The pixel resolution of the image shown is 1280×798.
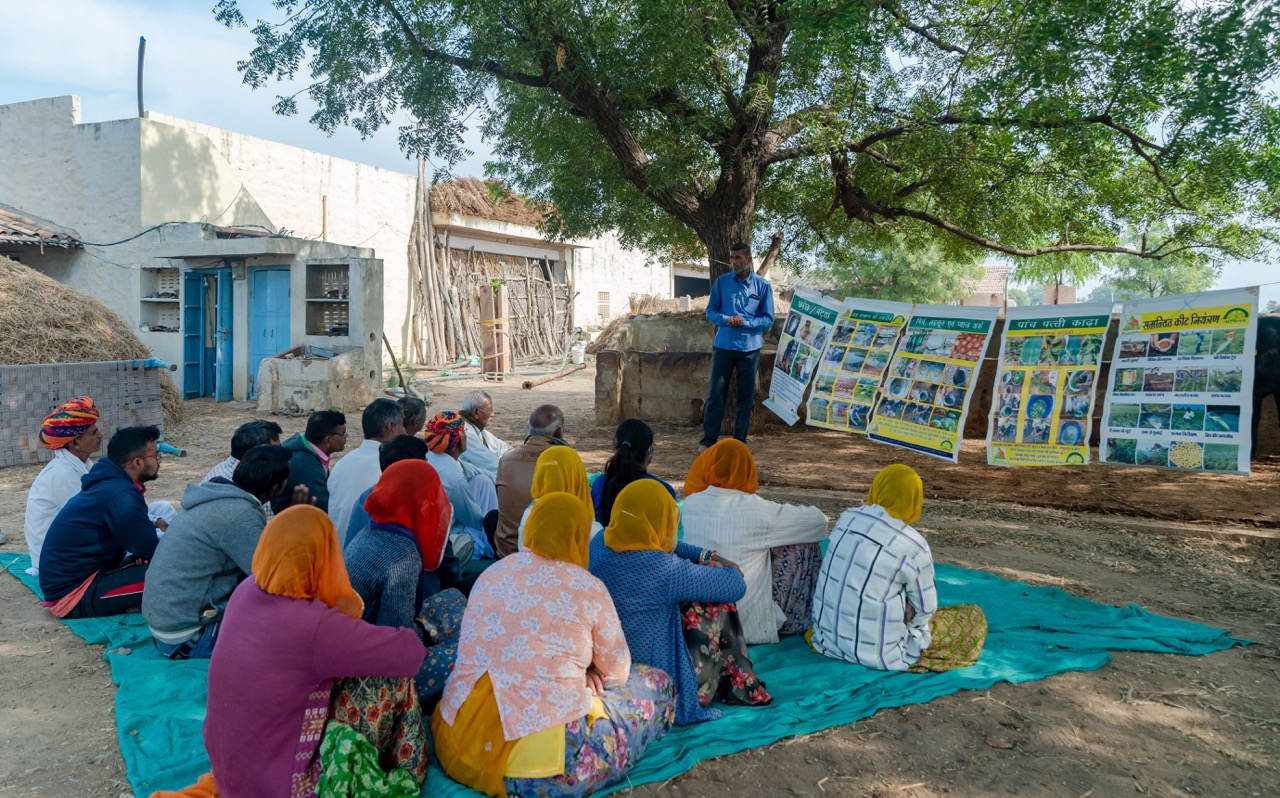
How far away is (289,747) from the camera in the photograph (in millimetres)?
2361

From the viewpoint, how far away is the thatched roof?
19500 mm

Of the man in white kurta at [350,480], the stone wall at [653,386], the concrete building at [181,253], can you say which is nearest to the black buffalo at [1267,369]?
the stone wall at [653,386]

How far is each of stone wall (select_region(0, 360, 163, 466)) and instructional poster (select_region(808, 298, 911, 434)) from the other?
644 centimetres

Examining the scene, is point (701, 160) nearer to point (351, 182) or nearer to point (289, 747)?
point (289, 747)

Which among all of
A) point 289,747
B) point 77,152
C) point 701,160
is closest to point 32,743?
point 289,747

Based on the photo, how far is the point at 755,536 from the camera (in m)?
3.65

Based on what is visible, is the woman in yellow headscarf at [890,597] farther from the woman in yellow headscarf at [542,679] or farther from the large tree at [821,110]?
the large tree at [821,110]

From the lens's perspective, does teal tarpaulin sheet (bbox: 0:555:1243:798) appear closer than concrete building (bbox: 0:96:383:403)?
Yes

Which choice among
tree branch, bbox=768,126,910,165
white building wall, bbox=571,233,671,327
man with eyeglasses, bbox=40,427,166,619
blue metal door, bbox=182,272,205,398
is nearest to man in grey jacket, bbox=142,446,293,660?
man with eyeglasses, bbox=40,427,166,619

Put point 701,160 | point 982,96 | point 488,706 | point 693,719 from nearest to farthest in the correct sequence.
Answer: point 488,706, point 693,719, point 982,96, point 701,160

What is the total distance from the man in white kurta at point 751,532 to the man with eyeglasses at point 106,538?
2669 mm

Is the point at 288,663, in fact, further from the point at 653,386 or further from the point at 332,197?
the point at 332,197

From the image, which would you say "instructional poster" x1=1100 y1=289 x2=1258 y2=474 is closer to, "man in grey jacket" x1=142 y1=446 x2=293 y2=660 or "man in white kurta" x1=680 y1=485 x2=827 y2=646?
"man in white kurta" x1=680 y1=485 x2=827 y2=646

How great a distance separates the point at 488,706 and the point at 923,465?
6.37 metres
